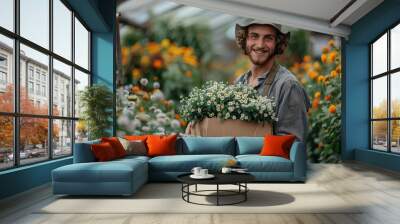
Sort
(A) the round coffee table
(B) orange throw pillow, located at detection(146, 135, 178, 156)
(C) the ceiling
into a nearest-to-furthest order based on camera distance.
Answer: (A) the round coffee table, (B) orange throw pillow, located at detection(146, 135, 178, 156), (C) the ceiling

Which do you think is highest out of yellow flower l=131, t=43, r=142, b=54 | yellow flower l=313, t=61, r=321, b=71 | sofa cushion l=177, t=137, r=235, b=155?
yellow flower l=131, t=43, r=142, b=54

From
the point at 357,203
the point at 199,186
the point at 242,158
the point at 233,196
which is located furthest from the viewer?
the point at 242,158

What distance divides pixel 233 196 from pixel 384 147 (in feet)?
16.0

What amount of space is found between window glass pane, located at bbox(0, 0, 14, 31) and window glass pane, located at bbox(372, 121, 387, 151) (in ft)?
23.0

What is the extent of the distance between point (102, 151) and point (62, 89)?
1891 millimetres

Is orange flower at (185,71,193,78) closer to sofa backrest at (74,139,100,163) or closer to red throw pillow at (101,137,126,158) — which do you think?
red throw pillow at (101,137,126,158)

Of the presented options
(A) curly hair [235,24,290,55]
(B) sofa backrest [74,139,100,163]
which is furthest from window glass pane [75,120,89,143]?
(A) curly hair [235,24,290,55]

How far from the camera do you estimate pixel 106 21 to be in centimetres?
870

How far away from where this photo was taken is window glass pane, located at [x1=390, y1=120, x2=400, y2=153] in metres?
7.71

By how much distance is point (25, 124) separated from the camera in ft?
17.7

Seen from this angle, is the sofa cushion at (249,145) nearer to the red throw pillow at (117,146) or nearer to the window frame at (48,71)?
the red throw pillow at (117,146)

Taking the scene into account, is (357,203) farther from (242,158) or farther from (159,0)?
(159,0)

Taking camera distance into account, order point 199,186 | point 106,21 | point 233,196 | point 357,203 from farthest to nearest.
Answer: point 106,21, point 199,186, point 233,196, point 357,203

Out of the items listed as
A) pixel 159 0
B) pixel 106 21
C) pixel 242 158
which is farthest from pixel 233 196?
pixel 159 0
